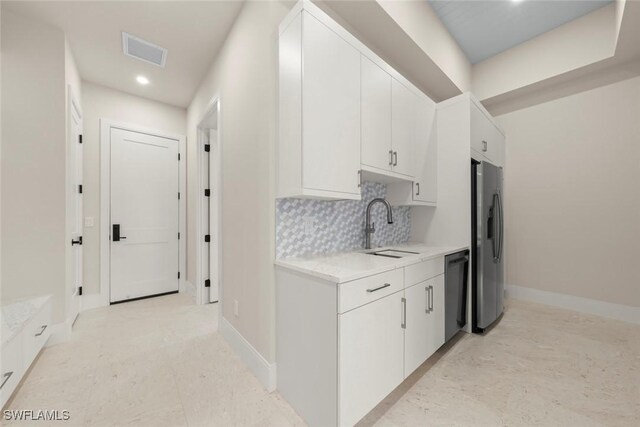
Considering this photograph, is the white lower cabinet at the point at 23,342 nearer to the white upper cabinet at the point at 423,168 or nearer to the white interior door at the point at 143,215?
the white interior door at the point at 143,215

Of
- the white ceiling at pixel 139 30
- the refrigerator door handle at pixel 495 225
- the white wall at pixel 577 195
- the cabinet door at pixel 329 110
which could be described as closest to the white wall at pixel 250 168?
the white ceiling at pixel 139 30

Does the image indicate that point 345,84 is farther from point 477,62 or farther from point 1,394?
point 477,62

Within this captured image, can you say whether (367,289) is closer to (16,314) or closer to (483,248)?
(483,248)

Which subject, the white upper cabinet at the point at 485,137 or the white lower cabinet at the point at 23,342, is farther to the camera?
the white upper cabinet at the point at 485,137

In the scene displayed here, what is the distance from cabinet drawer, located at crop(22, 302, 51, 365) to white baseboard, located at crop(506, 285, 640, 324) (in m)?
5.00

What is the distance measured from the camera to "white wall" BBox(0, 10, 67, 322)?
7.01 feet

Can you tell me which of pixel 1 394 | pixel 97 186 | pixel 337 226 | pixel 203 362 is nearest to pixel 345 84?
pixel 337 226

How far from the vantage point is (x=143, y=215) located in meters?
3.60

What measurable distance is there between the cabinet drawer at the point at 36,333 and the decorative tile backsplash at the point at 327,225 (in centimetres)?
176

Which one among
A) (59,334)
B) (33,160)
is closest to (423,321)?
(59,334)

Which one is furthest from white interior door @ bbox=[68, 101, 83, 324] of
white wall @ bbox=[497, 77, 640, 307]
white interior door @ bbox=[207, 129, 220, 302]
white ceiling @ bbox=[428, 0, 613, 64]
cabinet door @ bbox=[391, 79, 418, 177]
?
white wall @ bbox=[497, 77, 640, 307]

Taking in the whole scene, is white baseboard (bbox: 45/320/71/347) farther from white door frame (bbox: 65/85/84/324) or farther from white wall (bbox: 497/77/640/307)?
white wall (bbox: 497/77/640/307)

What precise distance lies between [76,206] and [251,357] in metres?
2.67

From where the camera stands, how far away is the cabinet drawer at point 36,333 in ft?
5.72
